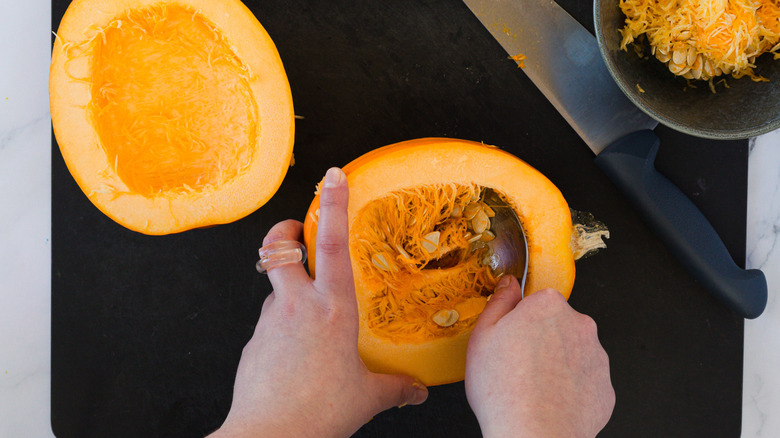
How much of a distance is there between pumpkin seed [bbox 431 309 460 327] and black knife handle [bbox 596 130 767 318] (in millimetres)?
515

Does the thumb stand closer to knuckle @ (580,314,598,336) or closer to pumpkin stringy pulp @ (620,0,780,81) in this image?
knuckle @ (580,314,598,336)

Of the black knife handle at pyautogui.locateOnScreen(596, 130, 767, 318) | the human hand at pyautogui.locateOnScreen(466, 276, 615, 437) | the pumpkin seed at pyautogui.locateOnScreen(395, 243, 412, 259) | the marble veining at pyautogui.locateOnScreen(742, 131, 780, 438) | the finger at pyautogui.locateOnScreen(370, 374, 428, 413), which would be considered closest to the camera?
the human hand at pyautogui.locateOnScreen(466, 276, 615, 437)

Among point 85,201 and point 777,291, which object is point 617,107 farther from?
point 85,201

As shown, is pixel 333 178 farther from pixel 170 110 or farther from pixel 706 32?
pixel 706 32

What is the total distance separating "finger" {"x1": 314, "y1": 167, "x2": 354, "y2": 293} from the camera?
90 cm

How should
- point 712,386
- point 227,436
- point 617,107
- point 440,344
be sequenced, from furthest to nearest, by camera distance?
point 712,386 → point 617,107 → point 440,344 → point 227,436

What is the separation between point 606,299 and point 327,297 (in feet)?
2.54

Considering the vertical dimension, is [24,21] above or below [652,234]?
above

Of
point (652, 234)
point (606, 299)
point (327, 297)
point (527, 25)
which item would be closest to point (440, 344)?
point (327, 297)

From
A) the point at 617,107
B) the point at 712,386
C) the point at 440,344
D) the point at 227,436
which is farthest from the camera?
the point at 712,386

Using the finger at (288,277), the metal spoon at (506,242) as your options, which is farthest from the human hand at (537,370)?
the finger at (288,277)

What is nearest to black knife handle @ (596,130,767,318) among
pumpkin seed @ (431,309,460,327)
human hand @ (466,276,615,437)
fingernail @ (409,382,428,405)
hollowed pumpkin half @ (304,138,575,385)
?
hollowed pumpkin half @ (304,138,575,385)

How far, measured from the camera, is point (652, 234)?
131 cm

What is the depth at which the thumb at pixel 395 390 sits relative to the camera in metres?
0.99
